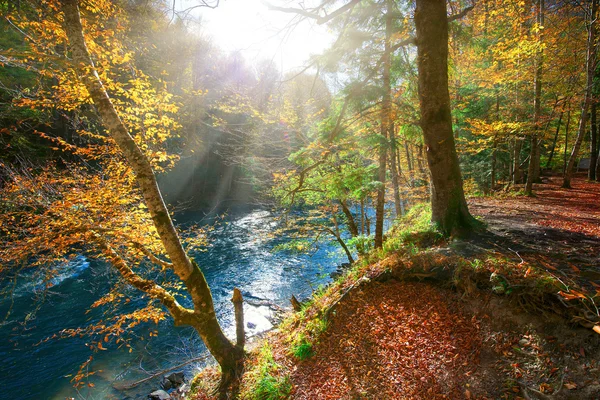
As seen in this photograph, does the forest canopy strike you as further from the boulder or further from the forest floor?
the boulder

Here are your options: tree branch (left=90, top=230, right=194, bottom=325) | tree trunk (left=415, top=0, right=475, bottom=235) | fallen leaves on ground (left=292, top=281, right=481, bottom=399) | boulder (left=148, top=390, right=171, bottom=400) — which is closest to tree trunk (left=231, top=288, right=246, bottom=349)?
tree branch (left=90, top=230, right=194, bottom=325)

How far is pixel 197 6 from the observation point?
3590 mm

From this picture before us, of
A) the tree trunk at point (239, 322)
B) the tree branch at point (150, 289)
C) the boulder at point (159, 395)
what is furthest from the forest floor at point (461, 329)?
the boulder at point (159, 395)

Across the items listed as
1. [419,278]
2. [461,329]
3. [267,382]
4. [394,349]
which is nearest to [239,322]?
[267,382]

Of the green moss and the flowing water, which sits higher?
the green moss

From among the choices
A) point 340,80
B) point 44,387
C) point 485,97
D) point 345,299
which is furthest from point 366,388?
point 485,97

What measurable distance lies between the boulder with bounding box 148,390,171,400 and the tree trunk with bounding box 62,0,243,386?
304 cm

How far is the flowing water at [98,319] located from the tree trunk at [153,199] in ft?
8.17

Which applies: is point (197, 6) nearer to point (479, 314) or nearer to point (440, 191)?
point (440, 191)

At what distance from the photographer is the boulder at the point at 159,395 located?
6.57m

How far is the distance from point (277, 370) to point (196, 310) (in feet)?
6.59

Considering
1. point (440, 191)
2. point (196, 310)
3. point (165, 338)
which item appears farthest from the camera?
point (165, 338)

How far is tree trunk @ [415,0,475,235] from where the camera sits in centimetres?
418

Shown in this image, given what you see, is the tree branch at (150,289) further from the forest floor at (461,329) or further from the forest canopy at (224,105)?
the forest floor at (461,329)
